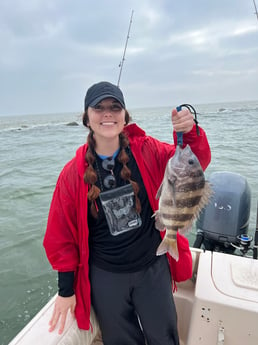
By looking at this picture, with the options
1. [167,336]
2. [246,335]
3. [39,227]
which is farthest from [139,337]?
[39,227]

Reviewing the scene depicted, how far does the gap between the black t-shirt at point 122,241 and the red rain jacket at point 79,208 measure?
0.06 metres

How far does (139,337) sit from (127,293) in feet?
1.47

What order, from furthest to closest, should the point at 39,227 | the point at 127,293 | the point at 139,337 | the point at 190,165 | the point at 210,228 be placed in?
the point at 39,227 < the point at 210,228 < the point at 139,337 < the point at 127,293 < the point at 190,165

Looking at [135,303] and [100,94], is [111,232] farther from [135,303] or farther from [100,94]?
[100,94]

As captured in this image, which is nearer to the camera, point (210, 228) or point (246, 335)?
point (246, 335)

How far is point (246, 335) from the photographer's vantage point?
1.92 m

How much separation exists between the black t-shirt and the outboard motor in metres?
1.60

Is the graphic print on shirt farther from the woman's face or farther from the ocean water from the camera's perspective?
the ocean water

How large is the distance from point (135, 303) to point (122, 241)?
487mm

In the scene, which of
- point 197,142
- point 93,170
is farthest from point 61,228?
point 197,142

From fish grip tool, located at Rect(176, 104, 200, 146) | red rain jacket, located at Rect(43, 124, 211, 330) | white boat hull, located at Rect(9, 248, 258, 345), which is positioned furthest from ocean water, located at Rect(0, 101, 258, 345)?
white boat hull, located at Rect(9, 248, 258, 345)

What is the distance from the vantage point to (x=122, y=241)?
1853 mm

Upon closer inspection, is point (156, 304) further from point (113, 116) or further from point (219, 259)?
point (113, 116)

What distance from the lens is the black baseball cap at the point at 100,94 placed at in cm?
171
